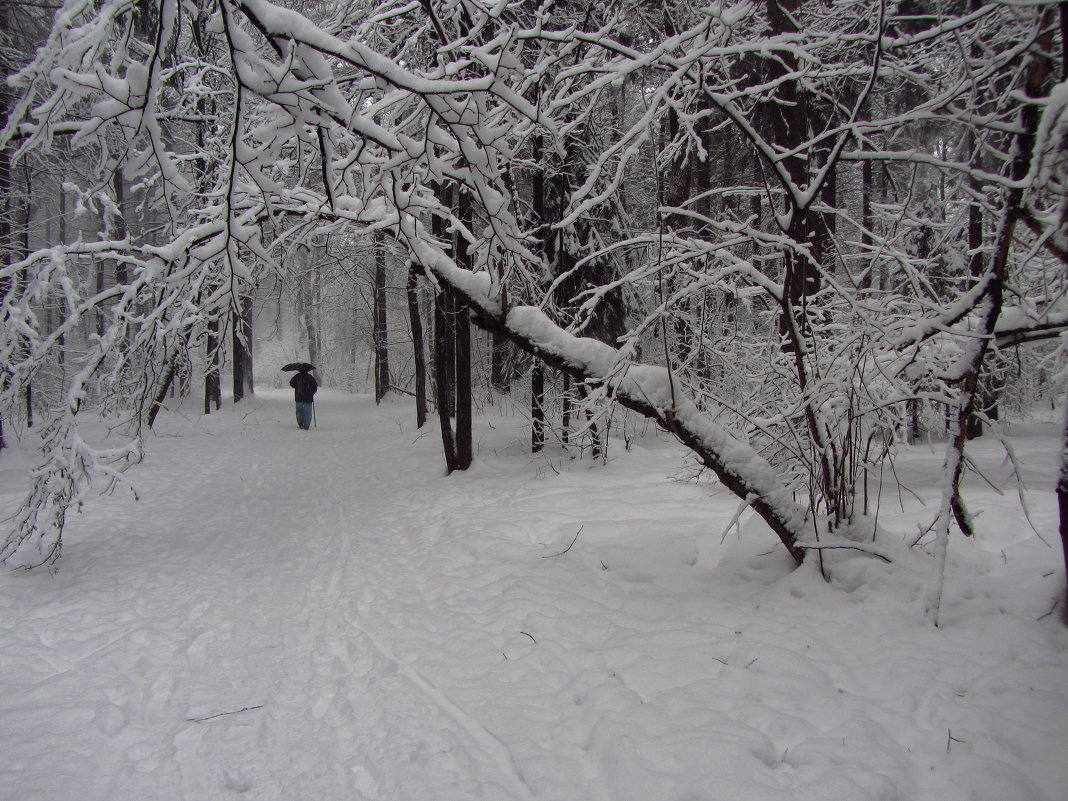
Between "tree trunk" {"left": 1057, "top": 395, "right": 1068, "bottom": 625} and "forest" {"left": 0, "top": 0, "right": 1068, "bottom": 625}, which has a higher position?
"forest" {"left": 0, "top": 0, "right": 1068, "bottom": 625}

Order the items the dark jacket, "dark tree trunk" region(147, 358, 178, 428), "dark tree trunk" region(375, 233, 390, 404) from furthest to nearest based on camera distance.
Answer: "dark tree trunk" region(375, 233, 390, 404)
the dark jacket
"dark tree trunk" region(147, 358, 178, 428)

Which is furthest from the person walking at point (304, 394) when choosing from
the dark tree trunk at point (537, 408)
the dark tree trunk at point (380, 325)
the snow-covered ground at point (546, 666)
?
the snow-covered ground at point (546, 666)

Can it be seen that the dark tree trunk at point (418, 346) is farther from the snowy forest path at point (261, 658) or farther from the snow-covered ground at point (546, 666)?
the snow-covered ground at point (546, 666)

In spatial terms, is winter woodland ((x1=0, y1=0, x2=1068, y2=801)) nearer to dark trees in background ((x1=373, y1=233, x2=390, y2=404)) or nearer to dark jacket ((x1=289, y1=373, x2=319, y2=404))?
dark trees in background ((x1=373, y1=233, x2=390, y2=404))

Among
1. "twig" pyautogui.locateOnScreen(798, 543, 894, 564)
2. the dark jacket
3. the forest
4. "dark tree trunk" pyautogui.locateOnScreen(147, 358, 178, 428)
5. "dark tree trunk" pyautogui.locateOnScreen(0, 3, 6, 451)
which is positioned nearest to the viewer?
the forest

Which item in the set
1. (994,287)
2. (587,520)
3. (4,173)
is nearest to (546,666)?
(587,520)

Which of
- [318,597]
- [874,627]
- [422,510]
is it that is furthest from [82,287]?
[874,627]

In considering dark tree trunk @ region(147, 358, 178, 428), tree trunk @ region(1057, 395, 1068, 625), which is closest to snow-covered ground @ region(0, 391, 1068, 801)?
tree trunk @ region(1057, 395, 1068, 625)

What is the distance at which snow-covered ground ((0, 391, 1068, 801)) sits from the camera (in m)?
2.68

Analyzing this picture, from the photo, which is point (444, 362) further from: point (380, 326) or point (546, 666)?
point (380, 326)

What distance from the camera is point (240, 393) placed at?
23.0 m

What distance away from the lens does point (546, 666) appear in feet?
12.3

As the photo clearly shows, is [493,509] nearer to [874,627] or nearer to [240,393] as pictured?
[874,627]

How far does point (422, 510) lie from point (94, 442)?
8.60 metres
